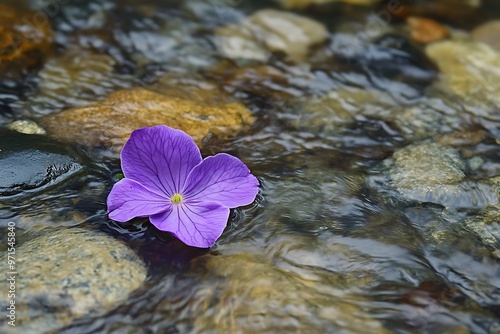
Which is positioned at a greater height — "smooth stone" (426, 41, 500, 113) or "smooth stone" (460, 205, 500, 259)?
"smooth stone" (426, 41, 500, 113)

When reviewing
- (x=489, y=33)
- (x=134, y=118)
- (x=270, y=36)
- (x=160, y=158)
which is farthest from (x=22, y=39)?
(x=489, y=33)

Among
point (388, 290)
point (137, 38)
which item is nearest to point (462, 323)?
point (388, 290)

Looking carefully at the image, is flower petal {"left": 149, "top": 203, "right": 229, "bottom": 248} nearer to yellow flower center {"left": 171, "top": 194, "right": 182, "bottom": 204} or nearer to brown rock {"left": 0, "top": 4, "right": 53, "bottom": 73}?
yellow flower center {"left": 171, "top": 194, "right": 182, "bottom": 204}

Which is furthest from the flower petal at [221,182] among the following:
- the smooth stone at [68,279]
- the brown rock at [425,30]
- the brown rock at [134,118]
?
the brown rock at [425,30]

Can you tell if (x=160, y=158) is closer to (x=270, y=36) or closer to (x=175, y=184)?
(x=175, y=184)

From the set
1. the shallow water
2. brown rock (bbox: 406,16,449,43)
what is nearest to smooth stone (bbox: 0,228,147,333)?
the shallow water

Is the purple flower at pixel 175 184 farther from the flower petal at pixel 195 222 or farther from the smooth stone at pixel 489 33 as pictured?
the smooth stone at pixel 489 33
